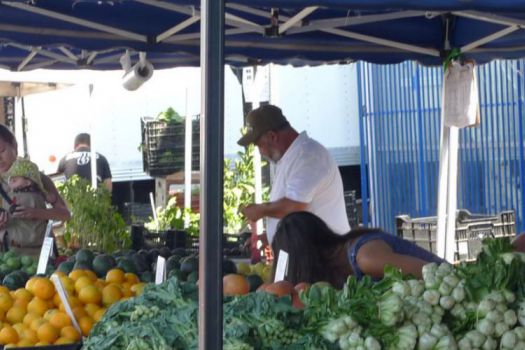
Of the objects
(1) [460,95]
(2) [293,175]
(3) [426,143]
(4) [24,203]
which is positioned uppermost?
(1) [460,95]

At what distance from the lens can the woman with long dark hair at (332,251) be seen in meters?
3.66

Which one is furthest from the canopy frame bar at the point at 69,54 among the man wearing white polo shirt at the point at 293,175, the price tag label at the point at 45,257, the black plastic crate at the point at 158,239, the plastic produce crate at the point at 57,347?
the plastic produce crate at the point at 57,347

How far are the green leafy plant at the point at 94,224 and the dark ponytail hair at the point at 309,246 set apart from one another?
2.76 metres

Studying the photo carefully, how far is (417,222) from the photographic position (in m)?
7.53

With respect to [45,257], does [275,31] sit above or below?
above

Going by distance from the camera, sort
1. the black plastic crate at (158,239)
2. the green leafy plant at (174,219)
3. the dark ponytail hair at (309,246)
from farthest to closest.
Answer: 1. the green leafy plant at (174,219)
2. the black plastic crate at (158,239)
3. the dark ponytail hair at (309,246)

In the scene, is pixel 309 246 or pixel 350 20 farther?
pixel 350 20

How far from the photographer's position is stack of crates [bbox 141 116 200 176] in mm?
12203

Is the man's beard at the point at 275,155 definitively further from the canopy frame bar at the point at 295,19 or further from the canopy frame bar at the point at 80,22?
the canopy frame bar at the point at 80,22

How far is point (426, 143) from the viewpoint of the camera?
32.9 ft

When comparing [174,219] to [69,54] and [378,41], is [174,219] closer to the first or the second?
[69,54]

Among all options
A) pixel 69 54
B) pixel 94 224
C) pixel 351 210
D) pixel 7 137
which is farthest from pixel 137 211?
pixel 7 137

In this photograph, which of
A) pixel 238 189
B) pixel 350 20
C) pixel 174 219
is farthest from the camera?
pixel 238 189

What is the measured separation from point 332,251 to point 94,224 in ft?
10.1
